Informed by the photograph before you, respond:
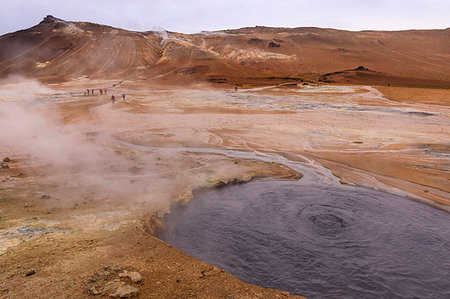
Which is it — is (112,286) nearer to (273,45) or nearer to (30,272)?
(30,272)

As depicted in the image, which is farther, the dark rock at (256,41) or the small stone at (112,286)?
the dark rock at (256,41)

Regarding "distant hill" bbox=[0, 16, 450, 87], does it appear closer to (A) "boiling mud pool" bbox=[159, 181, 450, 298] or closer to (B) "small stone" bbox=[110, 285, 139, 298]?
(A) "boiling mud pool" bbox=[159, 181, 450, 298]

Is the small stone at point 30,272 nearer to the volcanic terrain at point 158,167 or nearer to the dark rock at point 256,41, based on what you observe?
the volcanic terrain at point 158,167

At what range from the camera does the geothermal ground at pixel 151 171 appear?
4.36 metres

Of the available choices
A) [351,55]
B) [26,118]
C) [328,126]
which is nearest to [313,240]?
[328,126]

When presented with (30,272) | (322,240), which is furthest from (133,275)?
(322,240)

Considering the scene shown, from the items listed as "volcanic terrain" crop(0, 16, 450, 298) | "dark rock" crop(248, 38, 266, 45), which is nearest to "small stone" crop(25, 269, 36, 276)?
"volcanic terrain" crop(0, 16, 450, 298)

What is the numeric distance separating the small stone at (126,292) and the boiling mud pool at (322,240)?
1.66 m

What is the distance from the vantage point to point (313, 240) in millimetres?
6090

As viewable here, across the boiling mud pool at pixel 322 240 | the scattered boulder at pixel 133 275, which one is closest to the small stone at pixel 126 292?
the scattered boulder at pixel 133 275

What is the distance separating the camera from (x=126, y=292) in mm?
3941

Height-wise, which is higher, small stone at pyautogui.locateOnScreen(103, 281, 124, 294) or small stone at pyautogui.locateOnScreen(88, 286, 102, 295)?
small stone at pyautogui.locateOnScreen(88, 286, 102, 295)

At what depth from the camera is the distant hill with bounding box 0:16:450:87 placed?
48969 mm

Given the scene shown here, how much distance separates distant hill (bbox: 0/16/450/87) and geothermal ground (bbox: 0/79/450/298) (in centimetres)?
2764
